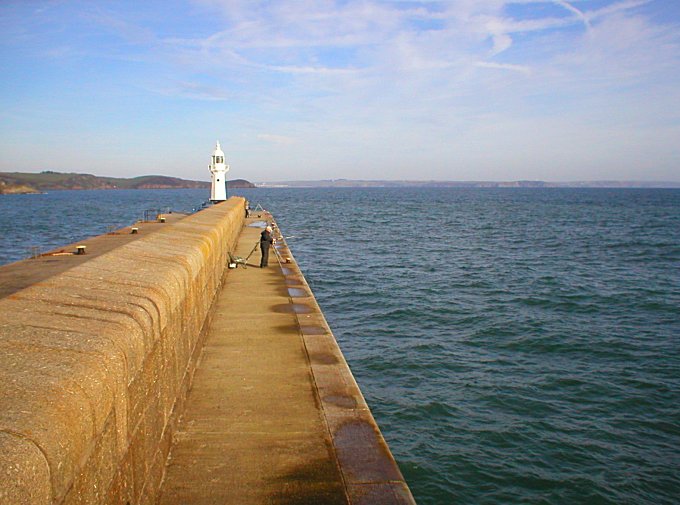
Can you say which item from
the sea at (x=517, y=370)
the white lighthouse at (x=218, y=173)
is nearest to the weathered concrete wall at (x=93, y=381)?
the sea at (x=517, y=370)

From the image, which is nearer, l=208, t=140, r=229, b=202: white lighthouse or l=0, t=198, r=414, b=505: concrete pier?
l=0, t=198, r=414, b=505: concrete pier

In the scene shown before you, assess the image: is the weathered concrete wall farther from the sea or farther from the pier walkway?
the sea

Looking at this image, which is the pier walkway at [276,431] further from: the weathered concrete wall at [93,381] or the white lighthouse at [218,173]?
the white lighthouse at [218,173]

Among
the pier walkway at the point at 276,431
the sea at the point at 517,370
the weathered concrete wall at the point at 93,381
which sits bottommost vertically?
the sea at the point at 517,370

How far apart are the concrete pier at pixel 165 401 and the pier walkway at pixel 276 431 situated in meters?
0.02

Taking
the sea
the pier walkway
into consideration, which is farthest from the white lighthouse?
the pier walkway

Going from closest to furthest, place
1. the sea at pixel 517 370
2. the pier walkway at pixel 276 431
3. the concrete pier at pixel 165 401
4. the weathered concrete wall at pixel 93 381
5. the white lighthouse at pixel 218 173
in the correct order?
the weathered concrete wall at pixel 93 381 < the concrete pier at pixel 165 401 < the pier walkway at pixel 276 431 < the sea at pixel 517 370 < the white lighthouse at pixel 218 173

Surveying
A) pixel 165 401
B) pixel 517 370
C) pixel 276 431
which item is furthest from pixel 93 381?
pixel 517 370

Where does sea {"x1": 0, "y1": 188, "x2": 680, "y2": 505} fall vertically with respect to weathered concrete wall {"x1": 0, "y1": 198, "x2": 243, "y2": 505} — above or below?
below

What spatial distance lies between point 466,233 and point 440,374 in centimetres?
3378

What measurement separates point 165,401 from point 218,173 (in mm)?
44694

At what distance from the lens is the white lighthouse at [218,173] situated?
4791 centimetres

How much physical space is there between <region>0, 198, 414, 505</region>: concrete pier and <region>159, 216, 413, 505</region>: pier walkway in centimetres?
2

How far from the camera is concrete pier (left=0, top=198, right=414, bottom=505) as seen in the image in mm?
2297
